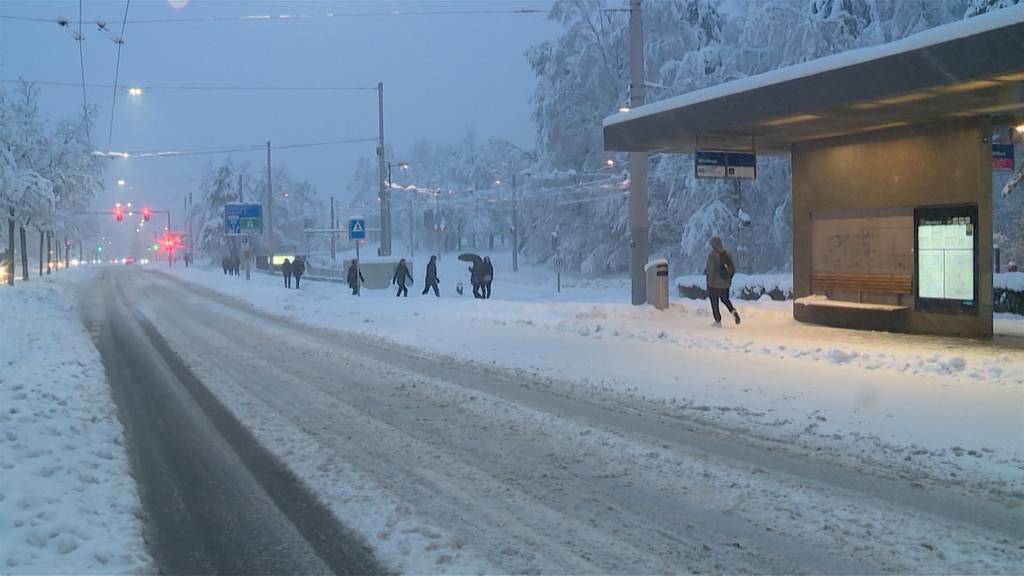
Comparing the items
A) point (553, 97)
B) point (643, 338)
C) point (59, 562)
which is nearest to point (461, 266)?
point (553, 97)

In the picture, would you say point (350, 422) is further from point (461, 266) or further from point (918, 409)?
point (461, 266)

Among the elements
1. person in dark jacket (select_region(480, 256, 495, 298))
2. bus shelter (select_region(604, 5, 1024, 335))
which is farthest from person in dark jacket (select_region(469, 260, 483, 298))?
bus shelter (select_region(604, 5, 1024, 335))

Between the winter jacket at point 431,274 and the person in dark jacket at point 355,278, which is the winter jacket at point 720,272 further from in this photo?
the person in dark jacket at point 355,278

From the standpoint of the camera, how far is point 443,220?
107500 mm

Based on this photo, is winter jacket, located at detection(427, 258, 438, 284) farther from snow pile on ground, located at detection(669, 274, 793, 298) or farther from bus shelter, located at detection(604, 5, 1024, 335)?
bus shelter, located at detection(604, 5, 1024, 335)

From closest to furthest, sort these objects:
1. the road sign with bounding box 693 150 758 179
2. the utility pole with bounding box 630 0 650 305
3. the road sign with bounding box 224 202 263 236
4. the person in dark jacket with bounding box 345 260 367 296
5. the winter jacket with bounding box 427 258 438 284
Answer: the road sign with bounding box 693 150 758 179 < the utility pole with bounding box 630 0 650 305 < the winter jacket with bounding box 427 258 438 284 < the person in dark jacket with bounding box 345 260 367 296 < the road sign with bounding box 224 202 263 236

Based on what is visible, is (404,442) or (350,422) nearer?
(404,442)

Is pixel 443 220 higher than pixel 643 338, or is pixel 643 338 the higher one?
pixel 443 220

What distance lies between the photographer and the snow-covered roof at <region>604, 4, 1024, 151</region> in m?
11.2

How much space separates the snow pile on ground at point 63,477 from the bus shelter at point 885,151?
1112cm

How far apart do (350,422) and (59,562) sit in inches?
175

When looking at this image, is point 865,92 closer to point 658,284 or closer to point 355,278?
point 658,284

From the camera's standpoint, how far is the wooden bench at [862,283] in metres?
15.3

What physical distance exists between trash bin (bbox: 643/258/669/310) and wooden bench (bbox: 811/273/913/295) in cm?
327
